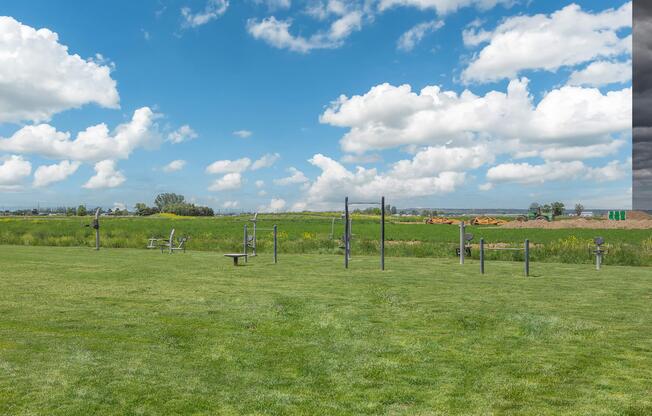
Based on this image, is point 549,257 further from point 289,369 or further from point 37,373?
point 37,373

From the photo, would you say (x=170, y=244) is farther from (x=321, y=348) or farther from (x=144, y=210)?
(x=144, y=210)

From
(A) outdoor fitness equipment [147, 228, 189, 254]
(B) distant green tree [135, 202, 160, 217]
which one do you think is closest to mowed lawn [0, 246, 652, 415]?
(A) outdoor fitness equipment [147, 228, 189, 254]

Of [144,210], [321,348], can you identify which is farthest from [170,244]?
[144,210]

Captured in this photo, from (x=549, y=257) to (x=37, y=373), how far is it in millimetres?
20479

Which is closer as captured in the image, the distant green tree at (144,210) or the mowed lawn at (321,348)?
the mowed lawn at (321,348)

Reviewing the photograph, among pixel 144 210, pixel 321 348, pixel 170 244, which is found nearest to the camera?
pixel 321 348

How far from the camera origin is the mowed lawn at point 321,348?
518cm

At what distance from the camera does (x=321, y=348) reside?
7.09 metres

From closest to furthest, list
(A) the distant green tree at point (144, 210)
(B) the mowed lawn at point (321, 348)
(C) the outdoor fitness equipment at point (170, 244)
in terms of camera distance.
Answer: (B) the mowed lawn at point (321, 348)
(C) the outdoor fitness equipment at point (170, 244)
(A) the distant green tree at point (144, 210)

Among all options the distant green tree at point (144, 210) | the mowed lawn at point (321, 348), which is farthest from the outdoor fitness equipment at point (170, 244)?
the distant green tree at point (144, 210)


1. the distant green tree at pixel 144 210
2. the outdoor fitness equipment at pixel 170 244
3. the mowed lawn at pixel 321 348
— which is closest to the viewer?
the mowed lawn at pixel 321 348

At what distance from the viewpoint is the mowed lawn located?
518cm

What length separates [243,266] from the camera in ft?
59.7

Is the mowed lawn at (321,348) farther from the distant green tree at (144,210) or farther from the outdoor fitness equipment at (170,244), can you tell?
the distant green tree at (144,210)
